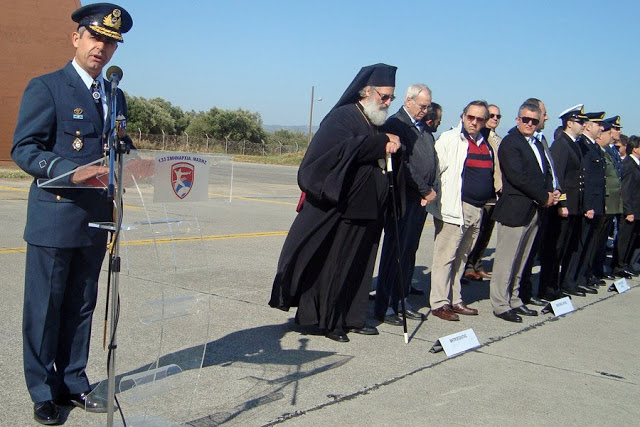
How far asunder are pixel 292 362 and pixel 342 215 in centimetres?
137

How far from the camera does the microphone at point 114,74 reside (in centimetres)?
326

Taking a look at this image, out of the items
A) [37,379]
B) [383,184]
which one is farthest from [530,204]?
[37,379]

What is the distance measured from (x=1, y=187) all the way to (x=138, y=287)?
15001mm

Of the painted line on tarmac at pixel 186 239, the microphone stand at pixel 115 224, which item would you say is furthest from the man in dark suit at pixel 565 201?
the microphone stand at pixel 115 224

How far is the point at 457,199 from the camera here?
714 cm

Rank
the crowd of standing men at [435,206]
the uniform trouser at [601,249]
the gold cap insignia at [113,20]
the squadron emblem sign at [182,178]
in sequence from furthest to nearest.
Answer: the uniform trouser at [601,249] → the crowd of standing men at [435,206] → the gold cap insignia at [113,20] → the squadron emblem sign at [182,178]

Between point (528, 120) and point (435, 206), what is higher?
point (528, 120)

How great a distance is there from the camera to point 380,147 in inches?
233

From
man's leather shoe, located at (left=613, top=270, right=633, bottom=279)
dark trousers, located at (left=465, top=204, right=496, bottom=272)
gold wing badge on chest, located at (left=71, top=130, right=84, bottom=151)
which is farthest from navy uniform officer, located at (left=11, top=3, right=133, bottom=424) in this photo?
man's leather shoe, located at (left=613, top=270, right=633, bottom=279)

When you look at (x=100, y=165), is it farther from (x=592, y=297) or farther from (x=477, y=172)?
(x=592, y=297)

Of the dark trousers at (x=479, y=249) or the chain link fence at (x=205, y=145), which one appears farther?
the chain link fence at (x=205, y=145)

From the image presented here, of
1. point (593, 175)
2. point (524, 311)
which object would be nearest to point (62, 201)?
point (524, 311)

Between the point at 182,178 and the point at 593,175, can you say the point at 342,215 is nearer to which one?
the point at 182,178

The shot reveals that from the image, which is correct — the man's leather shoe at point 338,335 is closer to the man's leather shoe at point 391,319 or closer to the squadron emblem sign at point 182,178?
the man's leather shoe at point 391,319
